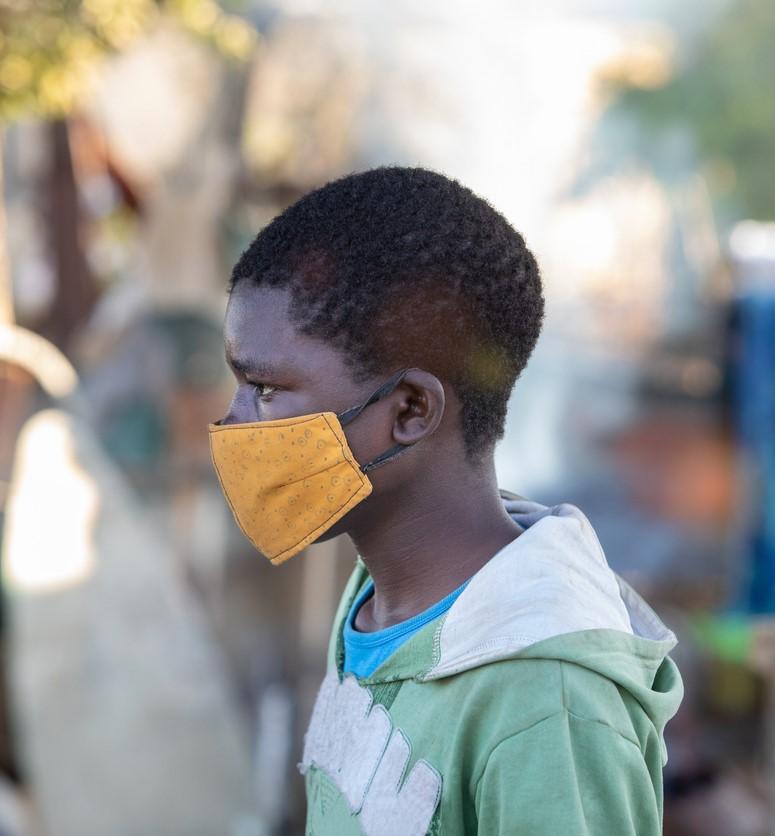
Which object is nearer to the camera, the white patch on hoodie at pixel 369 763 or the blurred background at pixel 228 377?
the white patch on hoodie at pixel 369 763

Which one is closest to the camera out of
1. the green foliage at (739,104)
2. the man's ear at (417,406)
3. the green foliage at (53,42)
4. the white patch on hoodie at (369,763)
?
Answer: the white patch on hoodie at (369,763)

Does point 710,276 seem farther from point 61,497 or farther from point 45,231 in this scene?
point 45,231

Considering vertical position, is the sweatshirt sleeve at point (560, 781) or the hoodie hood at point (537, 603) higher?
the hoodie hood at point (537, 603)

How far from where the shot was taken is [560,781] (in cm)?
108

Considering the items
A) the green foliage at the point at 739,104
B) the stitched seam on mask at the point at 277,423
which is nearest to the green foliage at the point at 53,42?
the stitched seam on mask at the point at 277,423

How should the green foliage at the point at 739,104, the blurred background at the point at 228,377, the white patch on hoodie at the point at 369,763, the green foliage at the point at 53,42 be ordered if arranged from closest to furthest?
the white patch on hoodie at the point at 369,763 → the green foliage at the point at 53,42 → the blurred background at the point at 228,377 → the green foliage at the point at 739,104

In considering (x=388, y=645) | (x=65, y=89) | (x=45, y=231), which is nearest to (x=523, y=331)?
(x=388, y=645)

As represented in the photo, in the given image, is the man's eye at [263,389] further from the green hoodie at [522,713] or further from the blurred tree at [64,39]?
the blurred tree at [64,39]

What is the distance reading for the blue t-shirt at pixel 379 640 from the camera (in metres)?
1.32

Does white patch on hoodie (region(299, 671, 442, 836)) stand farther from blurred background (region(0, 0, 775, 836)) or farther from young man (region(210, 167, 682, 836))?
blurred background (region(0, 0, 775, 836))

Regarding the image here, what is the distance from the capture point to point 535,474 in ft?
20.5

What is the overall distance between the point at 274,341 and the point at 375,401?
143 mm

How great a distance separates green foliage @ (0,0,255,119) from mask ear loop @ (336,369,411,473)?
11.6 feet

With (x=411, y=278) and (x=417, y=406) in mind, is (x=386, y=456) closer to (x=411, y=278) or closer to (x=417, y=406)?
(x=417, y=406)
